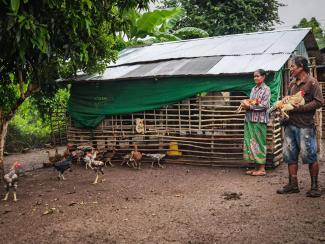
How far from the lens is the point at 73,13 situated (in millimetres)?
4898

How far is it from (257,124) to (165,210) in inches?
118

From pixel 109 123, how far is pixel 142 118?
1028mm

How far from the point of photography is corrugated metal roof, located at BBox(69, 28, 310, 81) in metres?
7.98

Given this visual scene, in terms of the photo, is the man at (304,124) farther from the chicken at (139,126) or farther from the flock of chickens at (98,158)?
the chicken at (139,126)

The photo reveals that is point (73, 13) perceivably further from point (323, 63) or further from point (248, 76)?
point (323, 63)

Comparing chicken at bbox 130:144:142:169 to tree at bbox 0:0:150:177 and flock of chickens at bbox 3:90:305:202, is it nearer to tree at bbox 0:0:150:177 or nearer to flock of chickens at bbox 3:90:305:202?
flock of chickens at bbox 3:90:305:202

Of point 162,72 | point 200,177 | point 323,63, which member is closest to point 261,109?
point 200,177

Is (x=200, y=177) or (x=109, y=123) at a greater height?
(x=109, y=123)

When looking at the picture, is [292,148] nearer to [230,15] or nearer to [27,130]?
[27,130]

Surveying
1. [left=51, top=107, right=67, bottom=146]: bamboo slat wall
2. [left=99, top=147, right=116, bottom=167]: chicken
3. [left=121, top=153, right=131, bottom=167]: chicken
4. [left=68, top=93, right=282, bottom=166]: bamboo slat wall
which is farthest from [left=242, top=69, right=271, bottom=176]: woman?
[left=51, top=107, right=67, bottom=146]: bamboo slat wall

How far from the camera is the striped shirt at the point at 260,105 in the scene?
22.8 feet

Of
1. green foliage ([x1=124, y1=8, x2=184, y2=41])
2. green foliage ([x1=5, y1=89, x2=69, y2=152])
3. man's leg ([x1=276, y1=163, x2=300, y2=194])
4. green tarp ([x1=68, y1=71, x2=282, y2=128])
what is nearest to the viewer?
man's leg ([x1=276, y1=163, x2=300, y2=194])

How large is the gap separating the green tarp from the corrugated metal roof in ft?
0.81

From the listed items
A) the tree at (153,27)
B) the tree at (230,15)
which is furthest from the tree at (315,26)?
the tree at (153,27)
